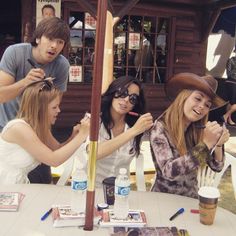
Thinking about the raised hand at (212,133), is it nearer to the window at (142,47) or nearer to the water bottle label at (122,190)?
the water bottle label at (122,190)

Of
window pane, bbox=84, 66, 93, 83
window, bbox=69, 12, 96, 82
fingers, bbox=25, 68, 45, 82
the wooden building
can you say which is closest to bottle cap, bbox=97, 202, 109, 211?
fingers, bbox=25, 68, 45, 82

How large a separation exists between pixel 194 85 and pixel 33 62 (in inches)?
47.2

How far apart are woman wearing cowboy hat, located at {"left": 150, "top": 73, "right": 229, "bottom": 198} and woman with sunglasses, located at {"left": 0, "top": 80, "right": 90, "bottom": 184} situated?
49cm

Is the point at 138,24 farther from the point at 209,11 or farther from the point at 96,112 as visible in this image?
the point at 96,112

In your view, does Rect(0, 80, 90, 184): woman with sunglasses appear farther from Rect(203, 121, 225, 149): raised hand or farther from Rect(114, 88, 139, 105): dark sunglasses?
Rect(203, 121, 225, 149): raised hand

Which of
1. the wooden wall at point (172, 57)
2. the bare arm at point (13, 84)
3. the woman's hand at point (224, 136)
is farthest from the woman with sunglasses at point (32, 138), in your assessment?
the wooden wall at point (172, 57)

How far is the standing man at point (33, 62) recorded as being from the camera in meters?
2.84

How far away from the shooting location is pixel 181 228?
1.90 metres

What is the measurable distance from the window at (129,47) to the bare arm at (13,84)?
184 inches

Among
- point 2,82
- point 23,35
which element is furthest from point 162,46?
point 2,82

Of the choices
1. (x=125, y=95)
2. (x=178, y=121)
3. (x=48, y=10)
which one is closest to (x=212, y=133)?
(x=178, y=121)

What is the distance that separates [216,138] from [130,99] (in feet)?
2.22

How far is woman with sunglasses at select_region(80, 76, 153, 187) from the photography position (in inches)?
108

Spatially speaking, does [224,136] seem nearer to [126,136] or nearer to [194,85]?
[194,85]
